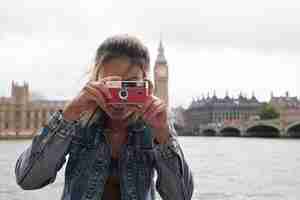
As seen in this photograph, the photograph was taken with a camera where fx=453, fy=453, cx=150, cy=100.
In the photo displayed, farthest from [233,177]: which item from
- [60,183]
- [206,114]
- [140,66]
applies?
[206,114]

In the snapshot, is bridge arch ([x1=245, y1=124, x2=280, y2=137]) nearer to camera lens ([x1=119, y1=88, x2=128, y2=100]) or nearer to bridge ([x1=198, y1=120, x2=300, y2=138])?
bridge ([x1=198, y1=120, x2=300, y2=138])

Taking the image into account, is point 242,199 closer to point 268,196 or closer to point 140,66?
point 268,196

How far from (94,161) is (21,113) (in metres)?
46.3

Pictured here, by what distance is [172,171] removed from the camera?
94cm

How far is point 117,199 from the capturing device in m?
0.94

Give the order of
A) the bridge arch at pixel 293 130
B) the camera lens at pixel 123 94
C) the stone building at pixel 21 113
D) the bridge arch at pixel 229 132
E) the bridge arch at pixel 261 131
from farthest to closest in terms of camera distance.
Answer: the bridge arch at pixel 229 132 < the bridge arch at pixel 261 131 < the stone building at pixel 21 113 < the bridge arch at pixel 293 130 < the camera lens at pixel 123 94

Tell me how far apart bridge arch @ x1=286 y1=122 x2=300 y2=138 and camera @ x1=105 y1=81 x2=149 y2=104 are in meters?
39.5

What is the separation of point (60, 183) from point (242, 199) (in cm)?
266

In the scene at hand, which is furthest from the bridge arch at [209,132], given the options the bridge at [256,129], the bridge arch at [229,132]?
the bridge arch at [229,132]

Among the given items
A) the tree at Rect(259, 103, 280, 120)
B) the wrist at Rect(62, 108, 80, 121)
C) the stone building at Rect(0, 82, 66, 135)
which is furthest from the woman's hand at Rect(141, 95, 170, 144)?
the tree at Rect(259, 103, 280, 120)

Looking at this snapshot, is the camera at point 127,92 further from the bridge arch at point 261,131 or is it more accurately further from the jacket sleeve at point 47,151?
the bridge arch at point 261,131

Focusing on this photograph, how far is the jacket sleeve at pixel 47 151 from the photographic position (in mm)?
910

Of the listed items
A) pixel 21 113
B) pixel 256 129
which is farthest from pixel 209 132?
pixel 21 113

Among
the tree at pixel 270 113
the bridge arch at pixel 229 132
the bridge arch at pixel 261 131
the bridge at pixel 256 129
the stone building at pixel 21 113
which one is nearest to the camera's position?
the bridge at pixel 256 129
